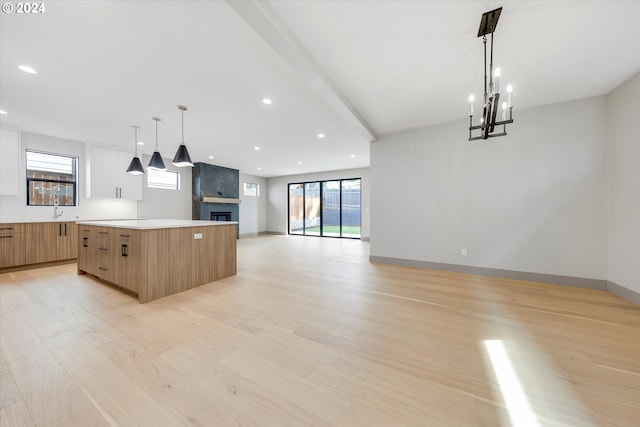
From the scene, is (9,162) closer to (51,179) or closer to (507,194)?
(51,179)

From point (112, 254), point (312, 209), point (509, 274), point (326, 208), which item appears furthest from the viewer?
point (312, 209)

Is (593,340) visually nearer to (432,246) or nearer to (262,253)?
(432,246)

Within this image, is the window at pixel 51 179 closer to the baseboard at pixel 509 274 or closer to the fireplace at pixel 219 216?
the fireplace at pixel 219 216

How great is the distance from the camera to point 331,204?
8719mm

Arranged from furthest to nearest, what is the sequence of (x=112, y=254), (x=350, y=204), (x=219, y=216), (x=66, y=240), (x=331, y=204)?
(x=331, y=204) → (x=350, y=204) → (x=219, y=216) → (x=66, y=240) → (x=112, y=254)

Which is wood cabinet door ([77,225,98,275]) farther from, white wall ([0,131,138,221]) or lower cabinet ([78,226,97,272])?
white wall ([0,131,138,221])

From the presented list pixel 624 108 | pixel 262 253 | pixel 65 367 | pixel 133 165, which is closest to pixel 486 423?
pixel 65 367

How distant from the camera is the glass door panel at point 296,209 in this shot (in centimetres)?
952

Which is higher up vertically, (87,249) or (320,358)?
(87,249)

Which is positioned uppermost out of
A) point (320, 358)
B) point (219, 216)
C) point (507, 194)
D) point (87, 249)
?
point (507, 194)

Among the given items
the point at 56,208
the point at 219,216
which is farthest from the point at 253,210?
the point at 56,208

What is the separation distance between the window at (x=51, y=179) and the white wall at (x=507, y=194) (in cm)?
694

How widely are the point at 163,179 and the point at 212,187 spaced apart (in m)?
1.39

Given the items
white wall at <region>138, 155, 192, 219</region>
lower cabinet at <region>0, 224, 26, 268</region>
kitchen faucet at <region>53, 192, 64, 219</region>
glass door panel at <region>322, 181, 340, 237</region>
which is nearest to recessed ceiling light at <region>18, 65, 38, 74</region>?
lower cabinet at <region>0, 224, 26, 268</region>
